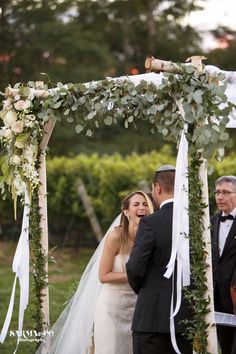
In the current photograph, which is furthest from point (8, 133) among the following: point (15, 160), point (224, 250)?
point (224, 250)

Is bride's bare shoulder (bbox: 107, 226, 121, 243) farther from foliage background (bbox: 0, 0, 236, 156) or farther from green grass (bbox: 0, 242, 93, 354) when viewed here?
foliage background (bbox: 0, 0, 236, 156)

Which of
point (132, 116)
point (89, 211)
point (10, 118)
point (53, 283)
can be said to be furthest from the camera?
point (89, 211)

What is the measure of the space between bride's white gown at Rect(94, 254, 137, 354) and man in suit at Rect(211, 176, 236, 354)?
723 millimetres

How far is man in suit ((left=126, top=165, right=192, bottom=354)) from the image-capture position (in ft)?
16.2

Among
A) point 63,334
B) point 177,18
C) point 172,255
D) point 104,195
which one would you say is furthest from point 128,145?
point 172,255

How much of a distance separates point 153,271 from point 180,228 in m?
0.39

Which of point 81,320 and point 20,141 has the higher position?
point 20,141

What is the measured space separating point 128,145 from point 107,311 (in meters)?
19.6

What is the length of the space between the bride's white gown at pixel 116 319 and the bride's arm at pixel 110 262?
15cm

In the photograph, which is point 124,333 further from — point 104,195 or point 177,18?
point 177,18

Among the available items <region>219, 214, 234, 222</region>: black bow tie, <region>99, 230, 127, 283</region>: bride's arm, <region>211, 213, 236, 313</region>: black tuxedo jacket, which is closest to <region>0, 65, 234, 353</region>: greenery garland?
<region>211, 213, 236, 313</region>: black tuxedo jacket

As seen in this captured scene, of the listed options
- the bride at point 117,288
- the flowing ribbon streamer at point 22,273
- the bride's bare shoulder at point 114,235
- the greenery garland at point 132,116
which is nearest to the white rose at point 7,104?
the greenery garland at point 132,116

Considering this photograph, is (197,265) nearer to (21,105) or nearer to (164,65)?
(164,65)

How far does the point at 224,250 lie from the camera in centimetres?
559
